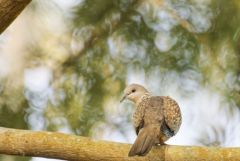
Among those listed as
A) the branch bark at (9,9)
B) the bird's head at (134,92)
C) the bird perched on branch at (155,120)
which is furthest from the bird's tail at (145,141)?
the branch bark at (9,9)

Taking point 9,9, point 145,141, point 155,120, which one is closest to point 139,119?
point 155,120

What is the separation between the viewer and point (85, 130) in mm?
3016

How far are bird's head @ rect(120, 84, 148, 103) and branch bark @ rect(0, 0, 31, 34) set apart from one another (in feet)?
2.98

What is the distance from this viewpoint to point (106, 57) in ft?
10.2

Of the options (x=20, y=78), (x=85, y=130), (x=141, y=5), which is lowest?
(x=85, y=130)

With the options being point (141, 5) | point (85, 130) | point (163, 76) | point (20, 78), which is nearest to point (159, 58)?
point (163, 76)

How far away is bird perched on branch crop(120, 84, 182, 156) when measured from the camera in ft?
7.73

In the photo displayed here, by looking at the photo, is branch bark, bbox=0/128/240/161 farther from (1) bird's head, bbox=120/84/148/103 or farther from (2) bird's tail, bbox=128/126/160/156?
(1) bird's head, bbox=120/84/148/103

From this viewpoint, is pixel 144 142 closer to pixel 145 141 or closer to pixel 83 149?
pixel 145 141

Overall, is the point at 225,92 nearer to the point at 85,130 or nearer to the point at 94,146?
the point at 85,130

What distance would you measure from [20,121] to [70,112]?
27 cm

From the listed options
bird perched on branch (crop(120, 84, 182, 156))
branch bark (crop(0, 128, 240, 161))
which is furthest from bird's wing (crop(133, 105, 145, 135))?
branch bark (crop(0, 128, 240, 161))

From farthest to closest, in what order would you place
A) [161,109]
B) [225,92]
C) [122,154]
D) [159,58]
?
[159,58]
[225,92]
[161,109]
[122,154]

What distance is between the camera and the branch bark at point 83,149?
214 cm
